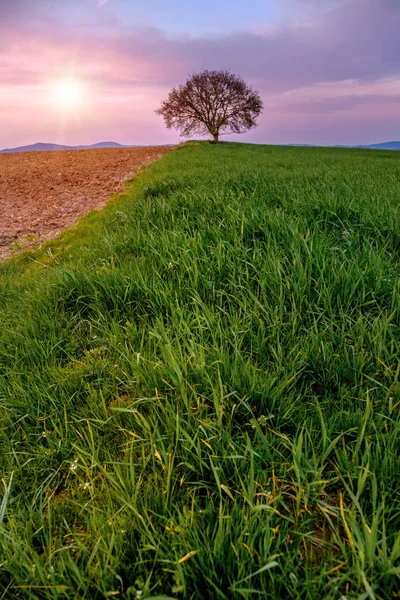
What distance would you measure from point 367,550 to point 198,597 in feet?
1.73

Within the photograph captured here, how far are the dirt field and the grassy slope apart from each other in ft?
16.9

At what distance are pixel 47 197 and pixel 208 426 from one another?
13.1m

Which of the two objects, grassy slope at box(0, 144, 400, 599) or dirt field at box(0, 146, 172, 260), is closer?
grassy slope at box(0, 144, 400, 599)

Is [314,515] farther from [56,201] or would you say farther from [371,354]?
[56,201]

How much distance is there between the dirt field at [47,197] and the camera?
832 cm

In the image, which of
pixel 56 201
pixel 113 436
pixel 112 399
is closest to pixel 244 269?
pixel 112 399

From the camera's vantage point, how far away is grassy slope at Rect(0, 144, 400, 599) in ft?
3.58

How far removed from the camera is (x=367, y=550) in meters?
1.02

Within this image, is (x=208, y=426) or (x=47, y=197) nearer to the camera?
(x=208, y=426)

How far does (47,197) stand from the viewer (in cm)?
1252

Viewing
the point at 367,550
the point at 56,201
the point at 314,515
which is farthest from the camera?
the point at 56,201

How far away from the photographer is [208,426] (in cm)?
148

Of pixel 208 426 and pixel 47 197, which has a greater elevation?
pixel 47 197

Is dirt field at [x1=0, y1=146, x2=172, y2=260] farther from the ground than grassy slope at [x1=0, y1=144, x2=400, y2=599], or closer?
farther from the ground
